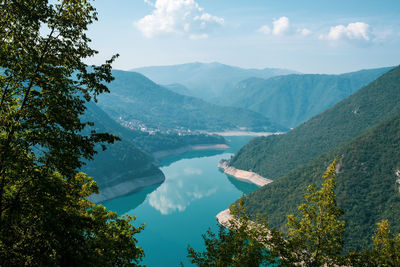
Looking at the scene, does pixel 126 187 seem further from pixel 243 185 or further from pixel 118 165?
pixel 243 185

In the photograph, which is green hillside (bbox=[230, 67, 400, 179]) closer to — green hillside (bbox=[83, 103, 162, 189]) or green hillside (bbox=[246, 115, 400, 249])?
green hillside (bbox=[246, 115, 400, 249])

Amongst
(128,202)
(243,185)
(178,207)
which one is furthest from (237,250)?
(243,185)

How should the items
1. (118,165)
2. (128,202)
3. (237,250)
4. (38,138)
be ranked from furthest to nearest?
(118,165), (128,202), (237,250), (38,138)

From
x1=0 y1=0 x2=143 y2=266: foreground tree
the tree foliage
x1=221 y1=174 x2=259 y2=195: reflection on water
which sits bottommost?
x1=221 y1=174 x2=259 y2=195: reflection on water

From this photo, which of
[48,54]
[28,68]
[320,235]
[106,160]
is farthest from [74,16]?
[106,160]

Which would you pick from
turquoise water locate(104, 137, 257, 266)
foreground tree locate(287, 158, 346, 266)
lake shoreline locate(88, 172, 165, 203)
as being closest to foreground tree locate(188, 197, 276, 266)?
foreground tree locate(287, 158, 346, 266)

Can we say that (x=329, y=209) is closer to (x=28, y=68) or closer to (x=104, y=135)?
(x=104, y=135)
